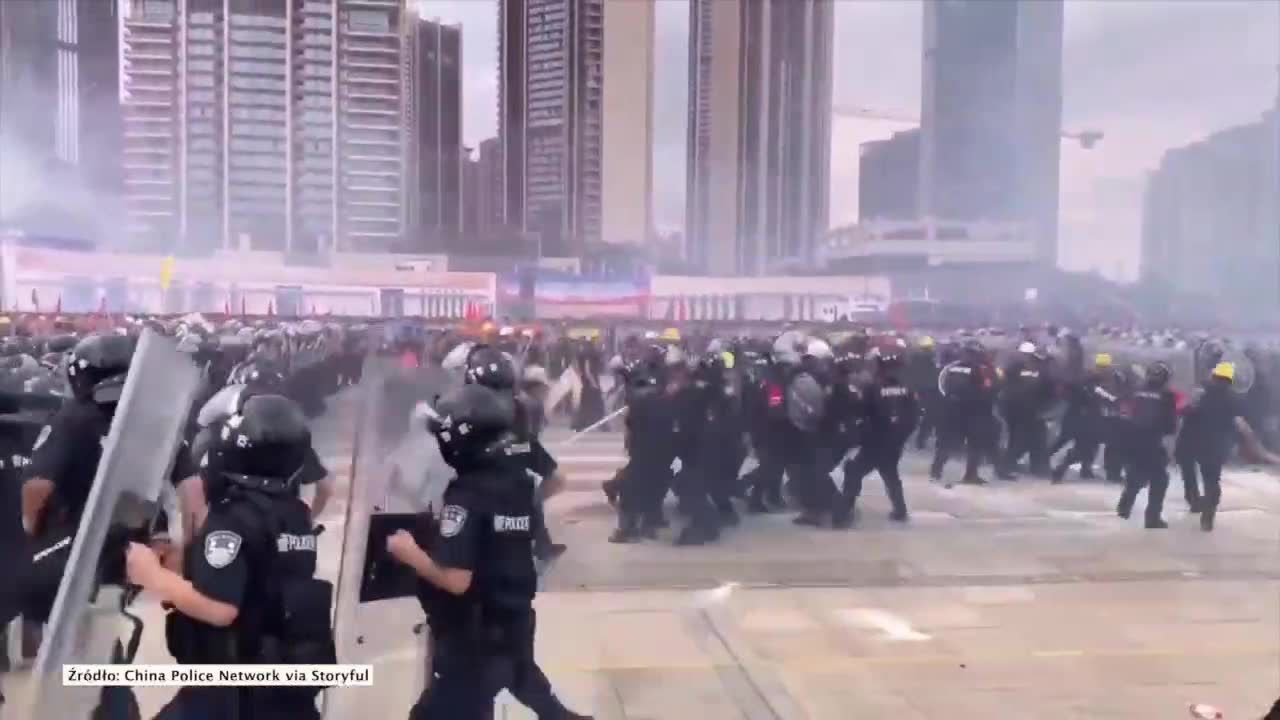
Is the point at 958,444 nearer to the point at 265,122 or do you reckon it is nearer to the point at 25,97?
the point at 265,122

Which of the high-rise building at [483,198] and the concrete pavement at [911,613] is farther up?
the high-rise building at [483,198]

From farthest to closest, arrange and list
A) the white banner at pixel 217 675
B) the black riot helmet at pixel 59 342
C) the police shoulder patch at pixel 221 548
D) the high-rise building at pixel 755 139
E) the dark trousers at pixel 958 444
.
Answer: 1. the dark trousers at pixel 958 444
2. the high-rise building at pixel 755 139
3. the black riot helmet at pixel 59 342
4. the white banner at pixel 217 675
5. the police shoulder patch at pixel 221 548

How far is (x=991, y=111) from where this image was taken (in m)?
5.13

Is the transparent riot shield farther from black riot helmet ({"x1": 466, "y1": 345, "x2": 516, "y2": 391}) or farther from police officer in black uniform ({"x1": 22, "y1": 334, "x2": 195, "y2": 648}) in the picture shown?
police officer in black uniform ({"x1": 22, "y1": 334, "x2": 195, "y2": 648})

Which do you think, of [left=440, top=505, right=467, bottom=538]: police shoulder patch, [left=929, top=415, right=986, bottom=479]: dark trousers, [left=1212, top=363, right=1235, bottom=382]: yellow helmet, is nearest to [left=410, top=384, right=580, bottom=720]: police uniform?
[left=440, top=505, right=467, bottom=538]: police shoulder patch

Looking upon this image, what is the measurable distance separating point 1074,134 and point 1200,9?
1.01m

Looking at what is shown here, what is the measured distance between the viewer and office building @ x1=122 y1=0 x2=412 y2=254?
4.73m

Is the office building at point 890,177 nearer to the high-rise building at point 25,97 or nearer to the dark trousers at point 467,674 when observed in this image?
the dark trousers at point 467,674

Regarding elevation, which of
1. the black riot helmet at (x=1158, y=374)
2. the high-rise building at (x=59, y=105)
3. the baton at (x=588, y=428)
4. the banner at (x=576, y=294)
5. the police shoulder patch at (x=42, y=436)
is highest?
the high-rise building at (x=59, y=105)

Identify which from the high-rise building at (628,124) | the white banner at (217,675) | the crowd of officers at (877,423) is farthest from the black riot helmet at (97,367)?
the crowd of officers at (877,423)

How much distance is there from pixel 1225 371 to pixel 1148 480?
729 millimetres

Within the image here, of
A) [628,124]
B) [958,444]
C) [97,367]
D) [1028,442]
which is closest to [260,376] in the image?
[97,367]

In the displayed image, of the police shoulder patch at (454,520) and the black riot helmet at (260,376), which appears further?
the black riot helmet at (260,376)

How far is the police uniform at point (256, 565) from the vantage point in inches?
86.3
